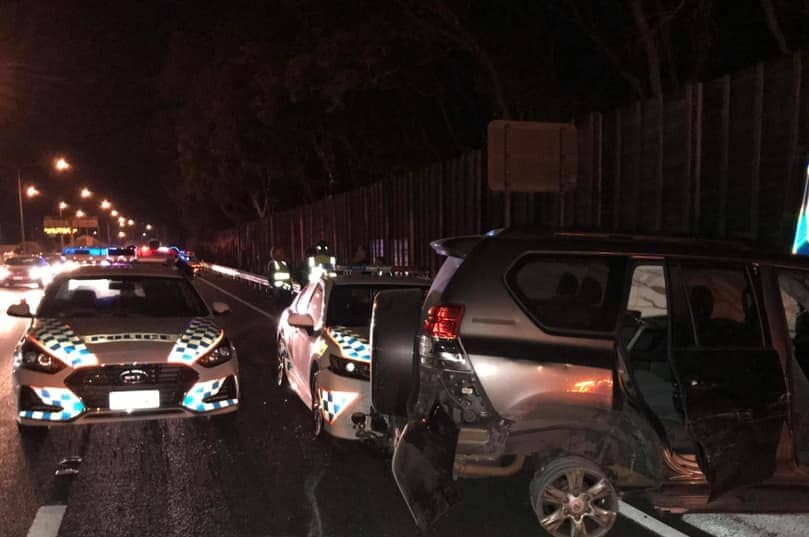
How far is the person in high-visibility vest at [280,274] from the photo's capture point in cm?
1606

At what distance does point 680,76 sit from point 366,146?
14.2 meters

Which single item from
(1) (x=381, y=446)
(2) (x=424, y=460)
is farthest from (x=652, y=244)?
(1) (x=381, y=446)

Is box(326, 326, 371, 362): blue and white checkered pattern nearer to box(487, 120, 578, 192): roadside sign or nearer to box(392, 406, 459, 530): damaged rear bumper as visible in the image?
box(392, 406, 459, 530): damaged rear bumper

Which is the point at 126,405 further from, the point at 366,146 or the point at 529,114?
the point at 366,146

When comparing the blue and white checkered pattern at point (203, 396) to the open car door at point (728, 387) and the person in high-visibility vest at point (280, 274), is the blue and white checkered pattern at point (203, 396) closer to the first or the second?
the open car door at point (728, 387)

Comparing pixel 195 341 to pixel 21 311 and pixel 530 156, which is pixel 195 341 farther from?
pixel 530 156

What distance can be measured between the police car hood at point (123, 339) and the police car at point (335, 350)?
0.93 meters

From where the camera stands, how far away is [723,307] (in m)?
4.49

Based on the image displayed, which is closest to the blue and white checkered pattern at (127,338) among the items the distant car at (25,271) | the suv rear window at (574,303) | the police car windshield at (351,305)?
the police car windshield at (351,305)

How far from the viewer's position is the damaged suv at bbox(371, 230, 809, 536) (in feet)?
13.4

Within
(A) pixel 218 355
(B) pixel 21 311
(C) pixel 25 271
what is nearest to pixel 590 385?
(A) pixel 218 355

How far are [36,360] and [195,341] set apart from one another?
52.2 inches

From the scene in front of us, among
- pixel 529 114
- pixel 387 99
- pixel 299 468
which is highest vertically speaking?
pixel 387 99

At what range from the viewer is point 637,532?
4555mm
